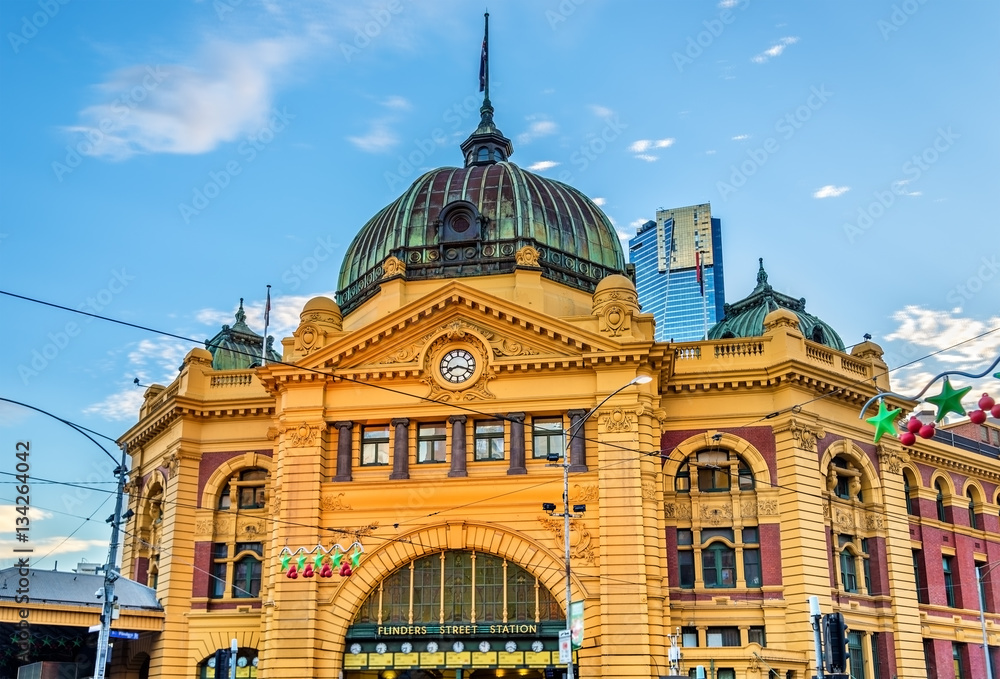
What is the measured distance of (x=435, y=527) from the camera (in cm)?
4572

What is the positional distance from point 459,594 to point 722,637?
1109 cm

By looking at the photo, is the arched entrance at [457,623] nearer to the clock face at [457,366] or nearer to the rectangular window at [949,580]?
the clock face at [457,366]

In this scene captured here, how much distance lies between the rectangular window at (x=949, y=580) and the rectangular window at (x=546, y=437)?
23096mm

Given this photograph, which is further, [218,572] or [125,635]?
[218,572]

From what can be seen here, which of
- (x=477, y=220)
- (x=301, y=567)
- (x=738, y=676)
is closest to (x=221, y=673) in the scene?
(x=301, y=567)

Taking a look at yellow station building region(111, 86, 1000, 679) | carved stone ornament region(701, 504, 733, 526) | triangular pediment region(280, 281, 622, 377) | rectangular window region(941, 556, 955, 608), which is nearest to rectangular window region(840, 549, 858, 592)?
yellow station building region(111, 86, 1000, 679)

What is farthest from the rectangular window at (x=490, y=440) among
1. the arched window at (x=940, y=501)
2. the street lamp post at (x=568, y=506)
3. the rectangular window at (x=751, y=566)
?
the arched window at (x=940, y=501)

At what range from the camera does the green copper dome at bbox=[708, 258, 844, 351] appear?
2257 inches

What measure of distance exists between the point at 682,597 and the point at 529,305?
1479 cm

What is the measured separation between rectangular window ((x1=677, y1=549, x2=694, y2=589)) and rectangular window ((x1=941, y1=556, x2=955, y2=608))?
16493 mm

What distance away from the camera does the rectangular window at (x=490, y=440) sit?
1842 inches

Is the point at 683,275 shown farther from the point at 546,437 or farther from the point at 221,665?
the point at 221,665

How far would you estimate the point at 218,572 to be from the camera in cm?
5184

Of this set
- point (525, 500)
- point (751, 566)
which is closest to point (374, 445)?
point (525, 500)
